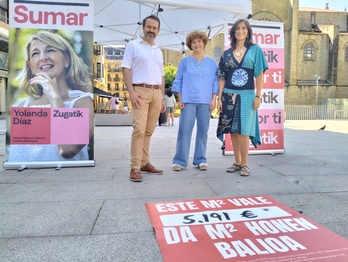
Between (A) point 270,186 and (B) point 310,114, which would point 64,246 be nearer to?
(A) point 270,186

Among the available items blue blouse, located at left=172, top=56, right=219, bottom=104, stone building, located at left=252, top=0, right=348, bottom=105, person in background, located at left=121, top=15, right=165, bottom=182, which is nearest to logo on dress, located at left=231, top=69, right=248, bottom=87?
blue blouse, located at left=172, top=56, right=219, bottom=104

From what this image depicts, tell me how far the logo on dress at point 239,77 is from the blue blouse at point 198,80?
0.33 metres

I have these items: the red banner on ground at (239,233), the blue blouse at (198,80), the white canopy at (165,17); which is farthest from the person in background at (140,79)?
the white canopy at (165,17)

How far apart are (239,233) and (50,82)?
349 centimetres

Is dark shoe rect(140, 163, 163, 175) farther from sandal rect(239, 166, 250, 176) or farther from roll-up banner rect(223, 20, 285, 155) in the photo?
roll-up banner rect(223, 20, 285, 155)


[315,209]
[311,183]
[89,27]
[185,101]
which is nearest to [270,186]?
[311,183]

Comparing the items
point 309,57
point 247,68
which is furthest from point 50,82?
point 309,57

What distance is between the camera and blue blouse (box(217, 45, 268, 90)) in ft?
13.5

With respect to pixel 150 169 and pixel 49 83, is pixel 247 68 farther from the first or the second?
pixel 49 83

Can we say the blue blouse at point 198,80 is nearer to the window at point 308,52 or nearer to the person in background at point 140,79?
the person in background at point 140,79

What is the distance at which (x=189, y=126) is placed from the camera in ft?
14.7

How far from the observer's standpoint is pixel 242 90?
4.15 metres

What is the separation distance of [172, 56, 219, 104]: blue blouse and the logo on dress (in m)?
0.33

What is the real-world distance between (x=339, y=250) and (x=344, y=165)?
3375 millimetres
